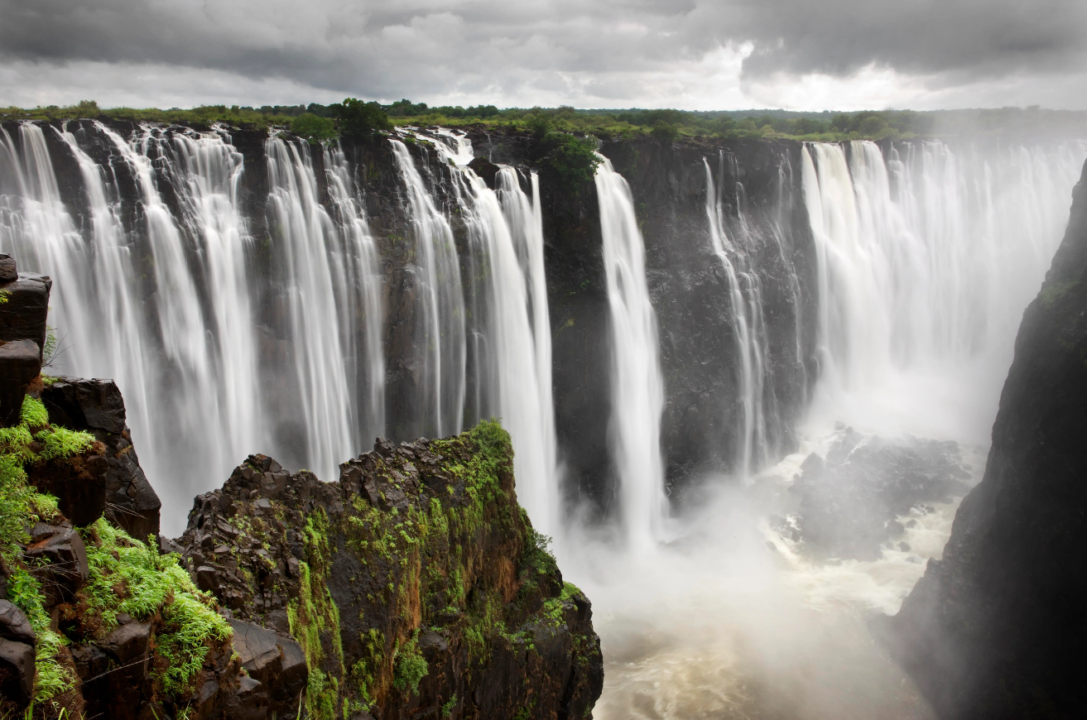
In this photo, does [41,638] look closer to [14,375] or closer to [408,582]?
[14,375]

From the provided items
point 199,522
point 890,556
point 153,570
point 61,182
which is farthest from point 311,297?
point 890,556

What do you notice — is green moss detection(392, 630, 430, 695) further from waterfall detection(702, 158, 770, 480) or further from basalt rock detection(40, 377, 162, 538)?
waterfall detection(702, 158, 770, 480)

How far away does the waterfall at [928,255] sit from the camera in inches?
1529

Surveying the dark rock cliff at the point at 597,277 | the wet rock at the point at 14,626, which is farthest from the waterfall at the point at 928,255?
the wet rock at the point at 14,626

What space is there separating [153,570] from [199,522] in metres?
3.21

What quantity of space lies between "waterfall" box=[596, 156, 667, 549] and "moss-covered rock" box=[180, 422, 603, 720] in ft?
46.3

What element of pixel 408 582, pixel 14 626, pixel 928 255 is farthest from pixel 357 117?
pixel 928 255

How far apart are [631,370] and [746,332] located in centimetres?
777

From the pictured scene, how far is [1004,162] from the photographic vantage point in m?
45.2

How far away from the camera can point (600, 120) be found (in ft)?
136

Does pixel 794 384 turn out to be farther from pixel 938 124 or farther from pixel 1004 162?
pixel 938 124

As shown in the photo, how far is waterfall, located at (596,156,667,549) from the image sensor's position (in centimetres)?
2988

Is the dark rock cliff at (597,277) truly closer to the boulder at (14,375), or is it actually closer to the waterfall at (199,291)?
the waterfall at (199,291)

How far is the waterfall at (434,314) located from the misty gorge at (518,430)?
13 centimetres
